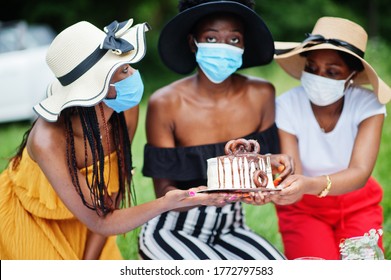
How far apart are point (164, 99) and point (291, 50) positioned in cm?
78

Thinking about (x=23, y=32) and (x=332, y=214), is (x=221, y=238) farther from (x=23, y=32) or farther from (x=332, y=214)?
(x=23, y=32)

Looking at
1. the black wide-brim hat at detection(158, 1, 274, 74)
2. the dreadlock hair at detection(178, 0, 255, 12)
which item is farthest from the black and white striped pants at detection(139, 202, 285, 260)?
the dreadlock hair at detection(178, 0, 255, 12)

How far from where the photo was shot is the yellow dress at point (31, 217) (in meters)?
3.07

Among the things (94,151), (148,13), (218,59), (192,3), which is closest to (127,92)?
(94,151)

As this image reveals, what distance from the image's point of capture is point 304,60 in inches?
140

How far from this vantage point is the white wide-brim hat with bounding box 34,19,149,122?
277 centimetres

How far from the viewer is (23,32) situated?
9.32 m

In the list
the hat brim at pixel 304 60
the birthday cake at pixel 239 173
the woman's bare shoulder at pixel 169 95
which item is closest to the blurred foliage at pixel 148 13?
the hat brim at pixel 304 60

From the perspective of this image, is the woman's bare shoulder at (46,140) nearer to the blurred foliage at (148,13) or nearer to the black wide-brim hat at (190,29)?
the black wide-brim hat at (190,29)

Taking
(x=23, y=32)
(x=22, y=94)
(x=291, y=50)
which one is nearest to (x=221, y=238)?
(x=291, y=50)

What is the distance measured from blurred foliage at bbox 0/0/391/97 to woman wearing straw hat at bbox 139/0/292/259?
9171 millimetres

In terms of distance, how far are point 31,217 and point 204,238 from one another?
2.99ft

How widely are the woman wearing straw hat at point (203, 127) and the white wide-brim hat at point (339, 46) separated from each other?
5.5 inches

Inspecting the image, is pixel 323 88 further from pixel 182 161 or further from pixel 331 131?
pixel 182 161
